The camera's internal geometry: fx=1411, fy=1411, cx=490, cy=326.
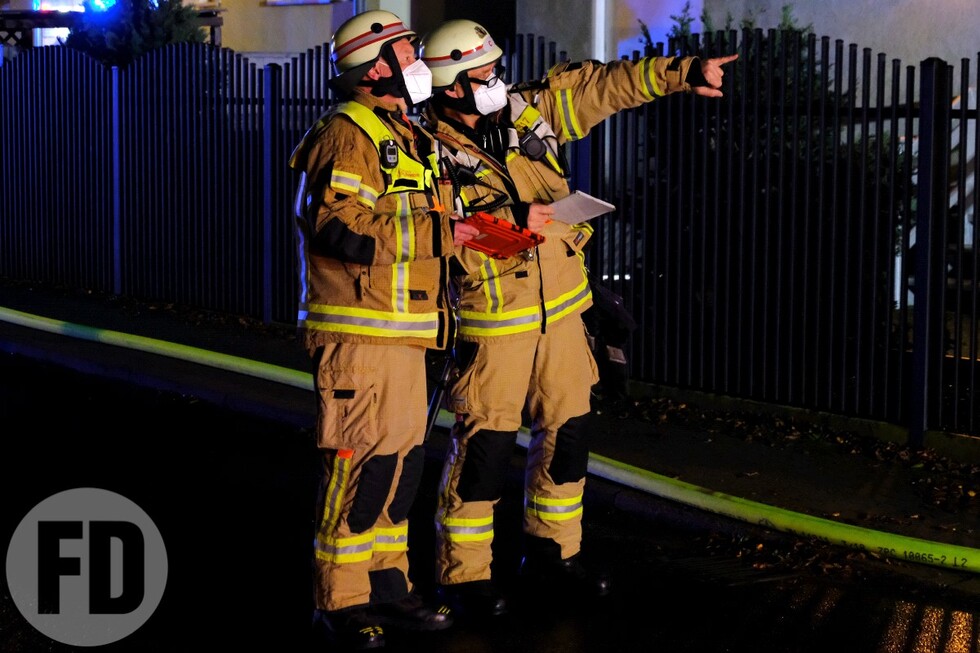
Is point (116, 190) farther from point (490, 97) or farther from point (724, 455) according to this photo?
point (490, 97)

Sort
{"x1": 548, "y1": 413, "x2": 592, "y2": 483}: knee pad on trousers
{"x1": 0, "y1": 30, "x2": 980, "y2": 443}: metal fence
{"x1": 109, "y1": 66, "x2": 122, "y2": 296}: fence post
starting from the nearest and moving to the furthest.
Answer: {"x1": 548, "y1": 413, "x2": 592, "y2": 483}: knee pad on trousers < {"x1": 0, "y1": 30, "x2": 980, "y2": 443}: metal fence < {"x1": 109, "y1": 66, "x2": 122, "y2": 296}: fence post

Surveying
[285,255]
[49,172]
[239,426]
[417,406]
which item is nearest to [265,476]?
[239,426]

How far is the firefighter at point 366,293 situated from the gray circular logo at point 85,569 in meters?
0.82

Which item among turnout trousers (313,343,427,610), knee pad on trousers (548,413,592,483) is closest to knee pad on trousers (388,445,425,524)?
turnout trousers (313,343,427,610)

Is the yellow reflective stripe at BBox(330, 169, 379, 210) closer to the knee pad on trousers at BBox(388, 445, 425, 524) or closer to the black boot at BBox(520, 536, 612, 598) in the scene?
the knee pad on trousers at BBox(388, 445, 425, 524)

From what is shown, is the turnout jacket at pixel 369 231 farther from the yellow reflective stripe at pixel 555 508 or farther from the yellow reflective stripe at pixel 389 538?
the yellow reflective stripe at pixel 555 508

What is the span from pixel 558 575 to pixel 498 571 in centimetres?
38

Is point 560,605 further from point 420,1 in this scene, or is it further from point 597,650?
point 420,1

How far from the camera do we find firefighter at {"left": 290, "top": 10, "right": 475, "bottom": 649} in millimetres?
4762

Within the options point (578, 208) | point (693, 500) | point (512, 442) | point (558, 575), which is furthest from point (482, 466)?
point (693, 500)

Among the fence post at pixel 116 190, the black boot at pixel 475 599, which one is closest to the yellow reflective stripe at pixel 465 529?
the black boot at pixel 475 599

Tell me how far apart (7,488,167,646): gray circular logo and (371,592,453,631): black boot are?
884 mm

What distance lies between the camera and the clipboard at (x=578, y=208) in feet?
16.7

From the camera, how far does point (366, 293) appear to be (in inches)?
190
